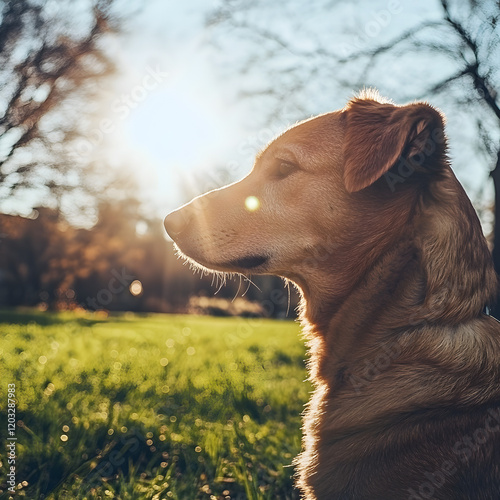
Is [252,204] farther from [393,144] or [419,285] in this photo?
[419,285]

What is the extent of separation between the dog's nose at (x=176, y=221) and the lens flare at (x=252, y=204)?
39 cm

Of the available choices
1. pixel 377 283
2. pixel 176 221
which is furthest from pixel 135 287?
pixel 377 283

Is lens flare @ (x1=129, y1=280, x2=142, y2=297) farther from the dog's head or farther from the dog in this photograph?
the dog

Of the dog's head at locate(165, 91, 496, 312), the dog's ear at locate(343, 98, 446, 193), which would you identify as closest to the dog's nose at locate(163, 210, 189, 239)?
the dog's head at locate(165, 91, 496, 312)

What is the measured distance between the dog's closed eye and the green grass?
1.82 meters

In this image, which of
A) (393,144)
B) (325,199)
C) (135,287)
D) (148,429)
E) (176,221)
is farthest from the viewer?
(135,287)

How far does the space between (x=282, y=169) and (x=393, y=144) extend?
2.50 ft

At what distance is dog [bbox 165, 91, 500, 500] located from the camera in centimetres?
202

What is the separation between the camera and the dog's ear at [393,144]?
7.77 ft

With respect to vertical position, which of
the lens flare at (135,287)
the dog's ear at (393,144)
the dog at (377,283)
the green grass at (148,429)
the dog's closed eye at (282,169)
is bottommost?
the lens flare at (135,287)

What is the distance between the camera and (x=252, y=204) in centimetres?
294

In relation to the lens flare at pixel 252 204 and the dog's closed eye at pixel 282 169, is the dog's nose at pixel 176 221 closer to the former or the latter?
the lens flare at pixel 252 204

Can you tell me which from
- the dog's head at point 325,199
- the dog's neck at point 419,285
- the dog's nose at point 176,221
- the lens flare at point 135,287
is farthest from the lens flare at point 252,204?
the lens flare at point 135,287

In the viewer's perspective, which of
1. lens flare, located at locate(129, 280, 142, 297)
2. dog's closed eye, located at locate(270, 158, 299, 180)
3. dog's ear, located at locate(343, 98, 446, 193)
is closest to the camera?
dog's ear, located at locate(343, 98, 446, 193)
